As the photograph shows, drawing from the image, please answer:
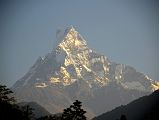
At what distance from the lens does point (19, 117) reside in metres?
103

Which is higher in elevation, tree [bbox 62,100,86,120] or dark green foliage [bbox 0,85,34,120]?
dark green foliage [bbox 0,85,34,120]

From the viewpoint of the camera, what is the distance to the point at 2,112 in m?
101

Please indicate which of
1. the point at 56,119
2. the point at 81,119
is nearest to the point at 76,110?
the point at 81,119

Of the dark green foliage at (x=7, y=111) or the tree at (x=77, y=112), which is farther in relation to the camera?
the dark green foliage at (x=7, y=111)

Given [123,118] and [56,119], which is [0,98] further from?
[123,118]

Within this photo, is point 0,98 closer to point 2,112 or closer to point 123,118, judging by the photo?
point 2,112

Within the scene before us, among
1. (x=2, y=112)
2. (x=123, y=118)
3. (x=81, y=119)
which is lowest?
(x=81, y=119)

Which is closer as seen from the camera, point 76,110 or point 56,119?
point 76,110

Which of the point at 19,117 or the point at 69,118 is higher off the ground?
the point at 19,117

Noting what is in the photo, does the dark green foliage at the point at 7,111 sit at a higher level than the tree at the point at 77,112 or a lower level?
higher

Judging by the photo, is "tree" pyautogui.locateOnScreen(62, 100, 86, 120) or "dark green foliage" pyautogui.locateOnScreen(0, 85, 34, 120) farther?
"dark green foliage" pyautogui.locateOnScreen(0, 85, 34, 120)

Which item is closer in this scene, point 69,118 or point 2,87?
point 69,118

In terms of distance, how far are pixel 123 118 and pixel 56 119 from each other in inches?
609

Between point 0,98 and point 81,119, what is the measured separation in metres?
31.4
